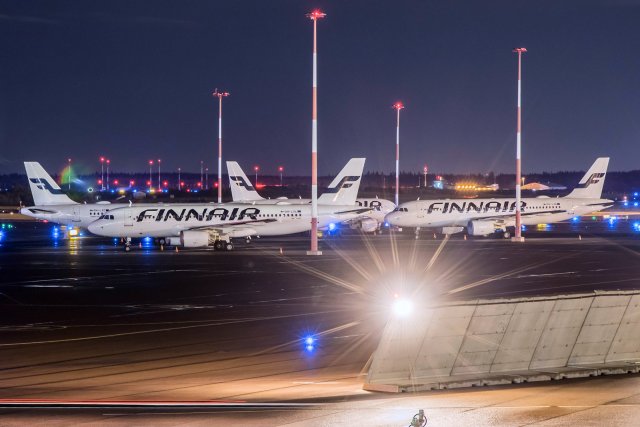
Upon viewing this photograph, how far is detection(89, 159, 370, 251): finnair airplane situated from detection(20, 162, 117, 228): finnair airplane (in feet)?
27.1

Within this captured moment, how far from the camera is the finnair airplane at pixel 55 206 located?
71312 millimetres

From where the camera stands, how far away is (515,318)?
1694cm

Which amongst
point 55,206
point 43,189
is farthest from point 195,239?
point 43,189

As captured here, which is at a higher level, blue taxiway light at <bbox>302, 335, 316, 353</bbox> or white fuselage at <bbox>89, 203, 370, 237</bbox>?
white fuselage at <bbox>89, 203, 370, 237</bbox>

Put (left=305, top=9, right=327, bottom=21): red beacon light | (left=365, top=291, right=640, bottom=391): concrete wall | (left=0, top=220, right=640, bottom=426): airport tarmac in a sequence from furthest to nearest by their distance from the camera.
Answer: (left=305, top=9, right=327, bottom=21): red beacon light, (left=365, top=291, right=640, bottom=391): concrete wall, (left=0, top=220, right=640, bottom=426): airport tarmac

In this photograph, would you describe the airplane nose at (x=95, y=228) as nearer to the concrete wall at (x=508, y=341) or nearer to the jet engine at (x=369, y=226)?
the jet engine at (x=369, y=226)

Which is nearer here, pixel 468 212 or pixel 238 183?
pixel 468 212

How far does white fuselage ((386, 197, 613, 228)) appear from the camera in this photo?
2985 inches

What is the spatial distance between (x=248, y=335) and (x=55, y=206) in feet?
173

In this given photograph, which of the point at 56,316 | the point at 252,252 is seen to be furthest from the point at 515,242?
the point at 56,316

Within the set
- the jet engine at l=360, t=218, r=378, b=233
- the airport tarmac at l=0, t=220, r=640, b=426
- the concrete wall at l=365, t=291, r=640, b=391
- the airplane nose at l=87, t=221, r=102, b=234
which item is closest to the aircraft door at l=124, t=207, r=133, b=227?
the airplane nose at l=87, t=221, r=102, b=234

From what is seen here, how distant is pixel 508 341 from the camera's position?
1716 cm

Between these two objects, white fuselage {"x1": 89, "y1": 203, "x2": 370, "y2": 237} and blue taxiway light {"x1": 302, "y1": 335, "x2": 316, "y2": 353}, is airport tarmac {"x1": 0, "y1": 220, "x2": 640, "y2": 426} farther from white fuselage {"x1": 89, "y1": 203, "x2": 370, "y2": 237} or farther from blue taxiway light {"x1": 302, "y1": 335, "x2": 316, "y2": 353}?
white fuselage {"x1": 89, "y1": 203, "x2": 370, "y2": 237}

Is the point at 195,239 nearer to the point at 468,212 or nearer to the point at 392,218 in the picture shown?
the point at 392,218
